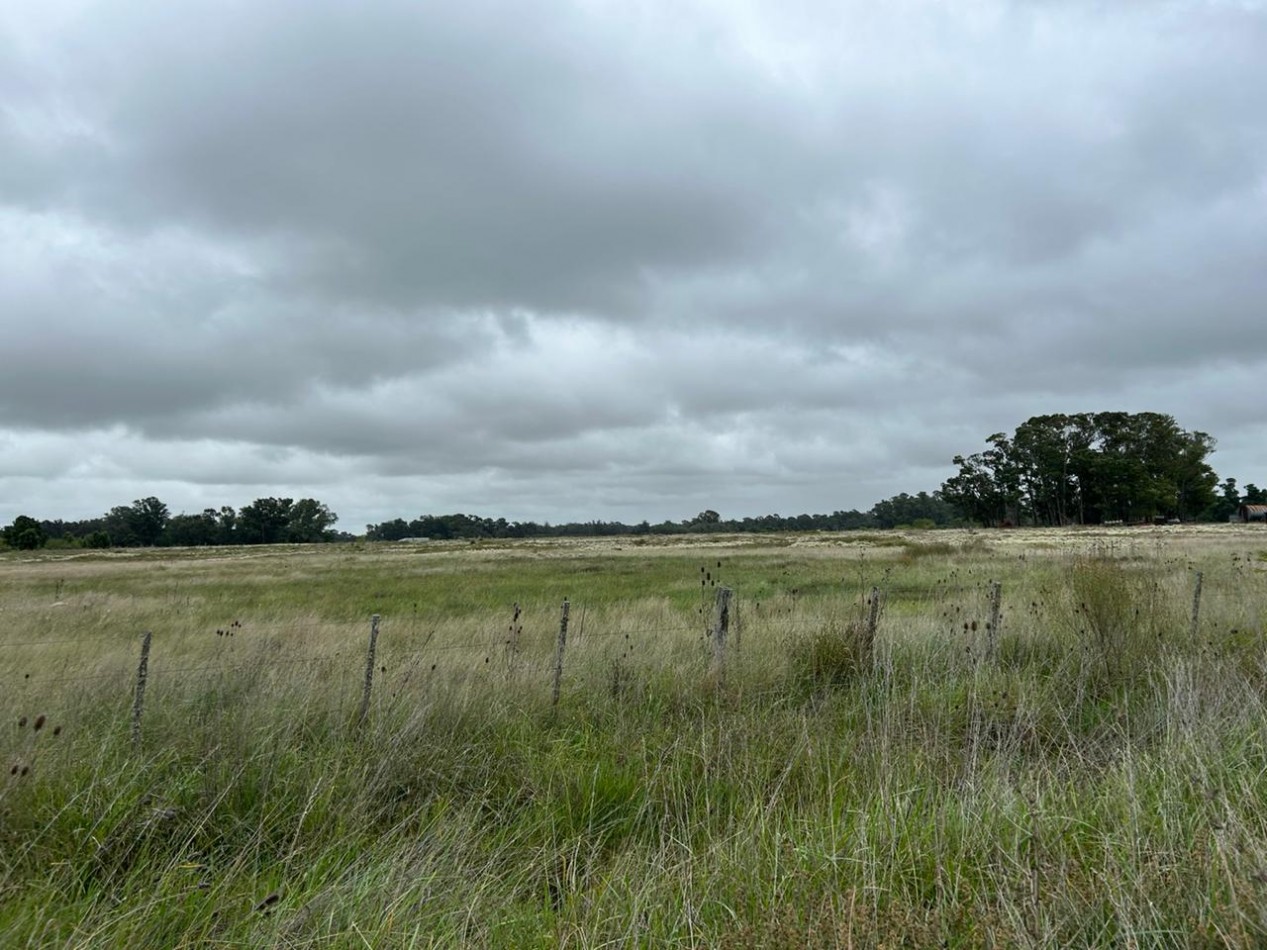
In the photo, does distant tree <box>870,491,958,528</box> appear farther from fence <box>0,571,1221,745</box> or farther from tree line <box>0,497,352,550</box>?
fence <box>0,571,1221,745</box>

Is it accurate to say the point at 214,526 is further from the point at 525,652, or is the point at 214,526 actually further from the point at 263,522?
the point at 525,652

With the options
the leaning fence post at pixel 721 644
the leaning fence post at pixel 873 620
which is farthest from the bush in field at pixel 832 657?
the leaning fence post at pixel 721 644

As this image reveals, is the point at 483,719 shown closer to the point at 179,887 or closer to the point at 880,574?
the point at 179,887

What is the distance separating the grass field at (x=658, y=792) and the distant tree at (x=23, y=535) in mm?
134610

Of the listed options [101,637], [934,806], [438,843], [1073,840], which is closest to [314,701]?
[438,843]

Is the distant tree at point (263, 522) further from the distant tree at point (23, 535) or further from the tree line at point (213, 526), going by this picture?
the distant tree at point (23, 535)

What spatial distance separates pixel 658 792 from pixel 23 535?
14400 cm

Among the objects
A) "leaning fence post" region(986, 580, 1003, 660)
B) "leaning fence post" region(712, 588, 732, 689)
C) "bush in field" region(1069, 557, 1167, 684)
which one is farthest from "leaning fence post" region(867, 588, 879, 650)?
"bush in field" region(1069, 557, 1167, 684)

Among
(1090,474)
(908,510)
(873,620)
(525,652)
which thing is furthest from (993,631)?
(908,510)

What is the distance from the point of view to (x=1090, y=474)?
106625 millimetres

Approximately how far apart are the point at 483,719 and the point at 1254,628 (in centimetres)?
1012

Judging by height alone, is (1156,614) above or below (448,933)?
above

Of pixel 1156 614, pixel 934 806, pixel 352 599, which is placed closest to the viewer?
pixel 934 806

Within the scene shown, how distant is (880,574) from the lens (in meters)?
29.5
